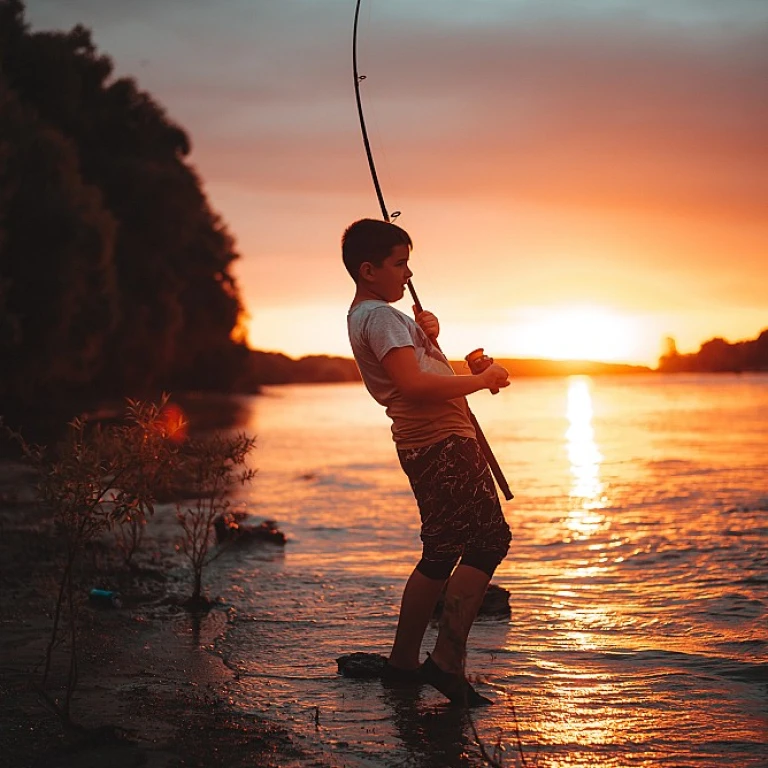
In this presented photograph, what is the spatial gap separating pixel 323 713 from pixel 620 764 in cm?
126

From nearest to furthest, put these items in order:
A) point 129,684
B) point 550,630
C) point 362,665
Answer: point 129,684
point 362,665
point 550,630

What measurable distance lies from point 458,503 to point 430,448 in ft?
0.87

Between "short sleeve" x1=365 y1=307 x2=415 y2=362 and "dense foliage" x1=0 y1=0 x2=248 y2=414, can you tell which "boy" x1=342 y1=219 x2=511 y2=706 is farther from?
"dense foliage" x1=0 y1=0 x2=248 y2=414

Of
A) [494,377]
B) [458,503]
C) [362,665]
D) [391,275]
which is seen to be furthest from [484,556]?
[391,275]

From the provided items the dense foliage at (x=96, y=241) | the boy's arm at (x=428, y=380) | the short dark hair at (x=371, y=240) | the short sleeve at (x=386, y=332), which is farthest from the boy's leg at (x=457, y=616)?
the dense foliage at (x=96, y=241)

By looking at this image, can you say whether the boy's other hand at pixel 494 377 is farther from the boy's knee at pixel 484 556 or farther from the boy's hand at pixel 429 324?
the boy's knee at pixel 484 556

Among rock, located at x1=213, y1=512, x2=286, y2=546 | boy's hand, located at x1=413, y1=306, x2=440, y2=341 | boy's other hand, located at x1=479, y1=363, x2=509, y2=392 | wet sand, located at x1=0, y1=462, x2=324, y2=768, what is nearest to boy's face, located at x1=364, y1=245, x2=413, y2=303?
boy's hand, located at x1=413, y1=306, x2=440, y2=341

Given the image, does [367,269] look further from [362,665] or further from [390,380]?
[362,665]

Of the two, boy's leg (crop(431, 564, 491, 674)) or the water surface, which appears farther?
boy's leg (crop(431, 564, 491, 674))

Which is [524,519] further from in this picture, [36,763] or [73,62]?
[73,62]

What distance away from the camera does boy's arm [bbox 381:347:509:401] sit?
4.36 m

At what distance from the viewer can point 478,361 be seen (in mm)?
4586

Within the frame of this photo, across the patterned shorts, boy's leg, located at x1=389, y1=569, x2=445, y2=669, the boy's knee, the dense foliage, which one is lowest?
boy's leg, located at x1=389, y1=569, x2=445, y2=669

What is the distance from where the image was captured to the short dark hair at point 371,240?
4.62 metres
